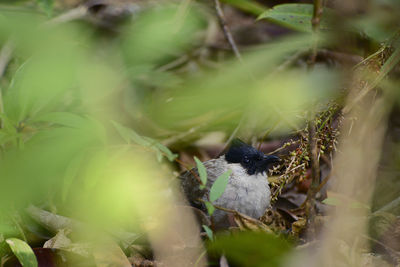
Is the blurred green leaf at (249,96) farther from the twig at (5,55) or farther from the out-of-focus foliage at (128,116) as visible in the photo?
the twig at (5,55)

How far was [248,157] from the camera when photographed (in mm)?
3258

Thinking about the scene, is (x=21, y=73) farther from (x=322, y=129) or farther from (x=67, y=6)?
(x=67, y=6)

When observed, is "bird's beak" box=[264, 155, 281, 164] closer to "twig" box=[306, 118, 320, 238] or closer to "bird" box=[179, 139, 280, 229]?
"bird" box=[179, 139, 280, 229]

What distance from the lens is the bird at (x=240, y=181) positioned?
294 centimetres

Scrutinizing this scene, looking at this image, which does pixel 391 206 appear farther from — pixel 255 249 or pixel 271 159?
pixel 255 249

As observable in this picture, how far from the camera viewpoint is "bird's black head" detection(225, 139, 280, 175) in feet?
10.4

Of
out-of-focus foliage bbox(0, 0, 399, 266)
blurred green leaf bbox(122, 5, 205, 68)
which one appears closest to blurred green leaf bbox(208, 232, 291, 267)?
out-of-focus foliage bbox(0, 0, 399, 266)

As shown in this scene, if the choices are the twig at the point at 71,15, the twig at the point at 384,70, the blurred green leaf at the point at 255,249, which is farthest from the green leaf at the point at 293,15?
the twig at the point at 71,15

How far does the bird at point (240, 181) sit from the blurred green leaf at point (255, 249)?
27.5 inches

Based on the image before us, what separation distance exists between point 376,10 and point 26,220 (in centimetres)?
189

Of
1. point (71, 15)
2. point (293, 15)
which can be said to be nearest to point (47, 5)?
point (71, 15)

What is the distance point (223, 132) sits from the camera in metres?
3.80

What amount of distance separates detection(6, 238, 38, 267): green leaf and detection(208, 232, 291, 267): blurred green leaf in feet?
2.44

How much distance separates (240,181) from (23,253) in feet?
4.49
